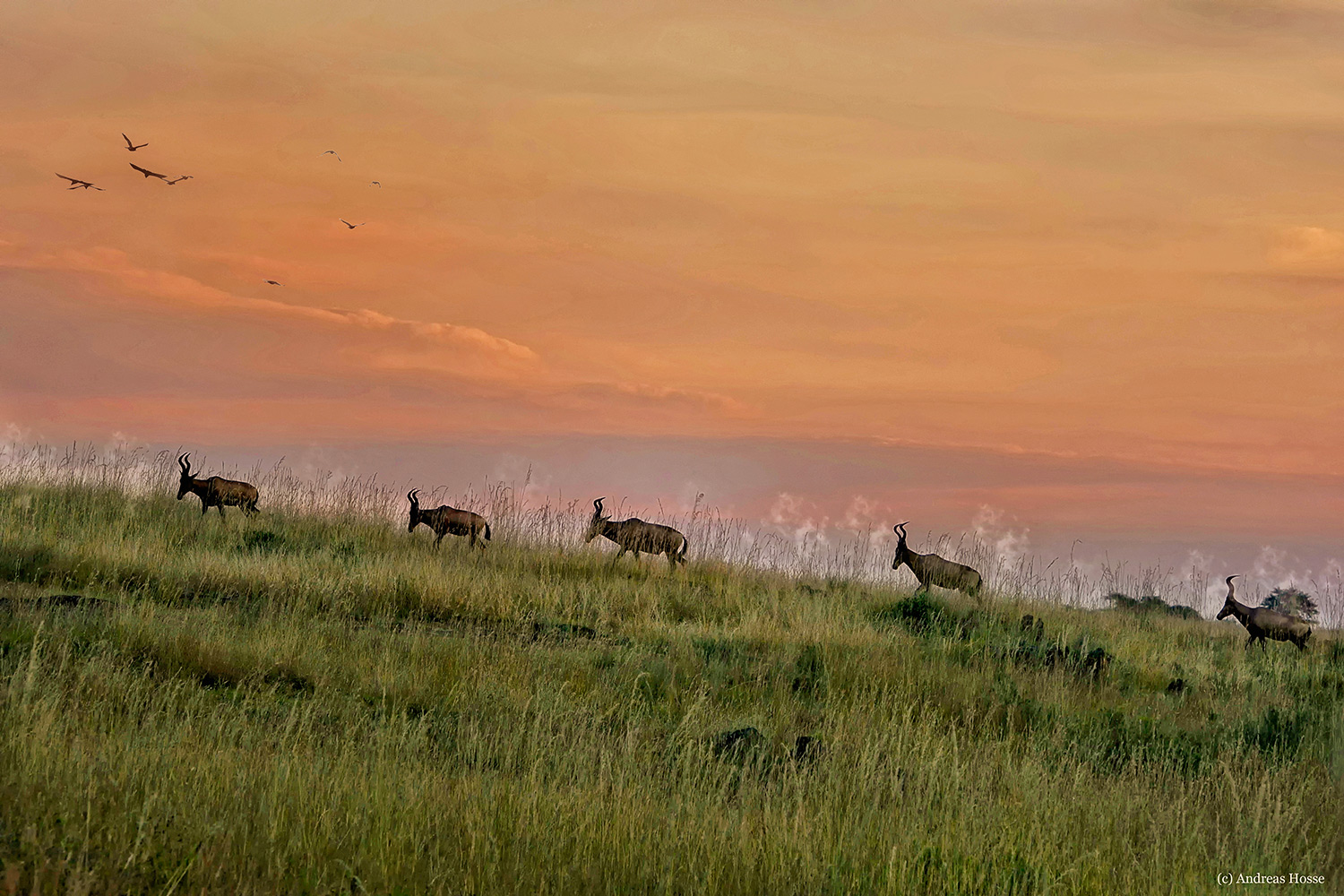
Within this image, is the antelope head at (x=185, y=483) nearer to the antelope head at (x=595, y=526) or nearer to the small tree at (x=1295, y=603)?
the antelope head at (x=595, y=526)

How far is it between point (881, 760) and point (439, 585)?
7.77 metres

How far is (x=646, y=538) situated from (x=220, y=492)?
24.7ft

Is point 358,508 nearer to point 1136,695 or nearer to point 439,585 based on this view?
point 439,585

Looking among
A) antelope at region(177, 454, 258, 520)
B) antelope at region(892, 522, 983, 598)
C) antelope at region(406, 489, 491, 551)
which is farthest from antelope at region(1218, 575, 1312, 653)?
antelope at region(177, 454, 258, 520)

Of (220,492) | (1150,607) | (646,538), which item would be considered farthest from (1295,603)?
(220,492)

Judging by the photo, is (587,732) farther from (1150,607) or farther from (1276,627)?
(1150,607)

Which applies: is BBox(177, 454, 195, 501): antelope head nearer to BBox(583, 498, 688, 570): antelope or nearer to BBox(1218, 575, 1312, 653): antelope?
BBox(583, 498, 688, 570): antelope

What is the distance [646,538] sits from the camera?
819 inches

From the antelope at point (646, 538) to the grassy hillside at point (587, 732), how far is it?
4.08ft

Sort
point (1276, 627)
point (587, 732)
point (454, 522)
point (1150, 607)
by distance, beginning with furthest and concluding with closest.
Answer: point (1150, 607) < point (454, 522) < point (1276, 627) < point (587, 732)

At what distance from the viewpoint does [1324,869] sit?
7332 millimetres

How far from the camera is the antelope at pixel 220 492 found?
20.8 metres

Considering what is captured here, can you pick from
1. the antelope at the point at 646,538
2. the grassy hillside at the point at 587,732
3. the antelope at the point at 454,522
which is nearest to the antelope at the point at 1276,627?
the grassy hillside at the point at 587,732

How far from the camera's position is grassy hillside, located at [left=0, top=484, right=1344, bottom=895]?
5.49 meters
